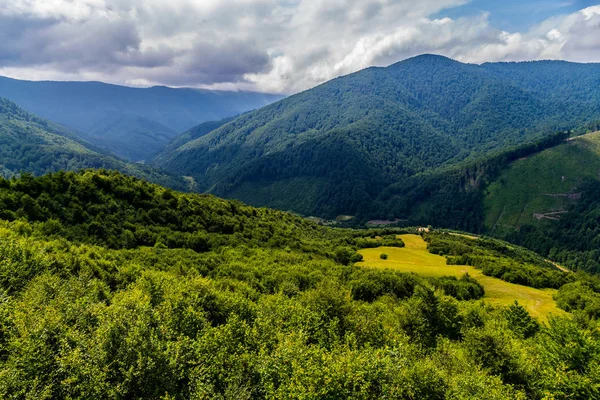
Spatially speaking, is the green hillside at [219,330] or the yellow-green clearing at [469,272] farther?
the yellow-green clearing at [469,272]

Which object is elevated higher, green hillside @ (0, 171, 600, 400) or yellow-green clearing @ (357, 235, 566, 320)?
green hillside @ (0, 171, 600, 400)

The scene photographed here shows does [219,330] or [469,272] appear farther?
[469,272]

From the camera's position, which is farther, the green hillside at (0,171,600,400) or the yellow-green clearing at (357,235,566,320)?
the yellow-green clearing at (357,235,566,320)

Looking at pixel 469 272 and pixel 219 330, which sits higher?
pixel 219 330

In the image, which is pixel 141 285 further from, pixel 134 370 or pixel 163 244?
pixel 163 244

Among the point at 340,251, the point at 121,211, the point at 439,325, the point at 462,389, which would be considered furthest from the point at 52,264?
the point at 340,251
